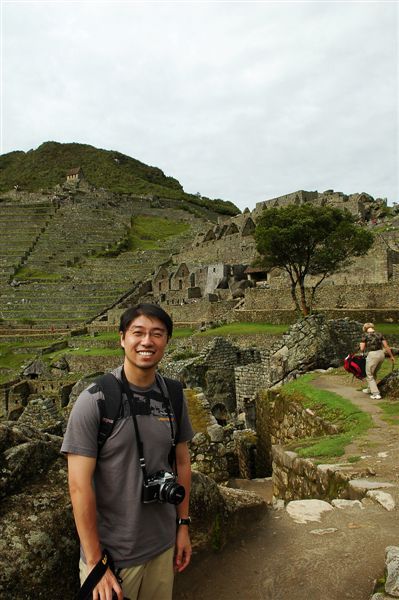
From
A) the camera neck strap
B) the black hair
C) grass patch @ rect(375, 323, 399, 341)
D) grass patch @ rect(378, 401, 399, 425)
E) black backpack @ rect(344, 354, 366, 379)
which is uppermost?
the black hair

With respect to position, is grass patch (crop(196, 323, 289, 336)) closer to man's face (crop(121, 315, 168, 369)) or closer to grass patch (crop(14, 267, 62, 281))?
man's face (crop(121, 315, 168, 369))

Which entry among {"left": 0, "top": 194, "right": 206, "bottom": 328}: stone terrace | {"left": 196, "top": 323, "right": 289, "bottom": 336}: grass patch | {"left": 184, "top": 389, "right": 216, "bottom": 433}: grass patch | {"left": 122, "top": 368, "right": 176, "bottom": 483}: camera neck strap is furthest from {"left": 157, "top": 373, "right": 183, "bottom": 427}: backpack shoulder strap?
{"left": 0, "top": 194, "right": 206, "bottom": 328}: stone terrace

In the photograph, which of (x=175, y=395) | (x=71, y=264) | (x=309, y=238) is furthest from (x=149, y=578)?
(x=71, y=264)

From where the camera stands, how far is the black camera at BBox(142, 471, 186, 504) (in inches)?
98.1

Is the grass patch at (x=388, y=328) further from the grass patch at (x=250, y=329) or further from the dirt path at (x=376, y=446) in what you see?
the dirt path at (x=376, y=446)

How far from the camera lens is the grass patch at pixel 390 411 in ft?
22.9

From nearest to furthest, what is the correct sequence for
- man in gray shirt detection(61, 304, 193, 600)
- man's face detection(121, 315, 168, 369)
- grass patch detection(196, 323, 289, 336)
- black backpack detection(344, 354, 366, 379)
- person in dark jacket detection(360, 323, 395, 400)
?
man in gray shirt detection(61, 304, 193, 600)
man's face detection(121, 315, 168, 369)
person in dark jacket detection(360, 323, 395, 400)
black backpack detection(344, 354, 366, 379)
grass patch detection(196, 323, 289, 336)

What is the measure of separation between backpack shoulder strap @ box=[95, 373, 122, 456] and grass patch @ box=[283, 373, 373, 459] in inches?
161

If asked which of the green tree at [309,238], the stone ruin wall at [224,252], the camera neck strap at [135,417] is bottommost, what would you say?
the camera neck strap at [135,417]

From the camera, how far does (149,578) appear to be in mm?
2564

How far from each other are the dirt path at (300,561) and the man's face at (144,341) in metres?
1.85

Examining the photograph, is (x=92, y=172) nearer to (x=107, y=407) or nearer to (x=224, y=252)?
(x=224, y=252)

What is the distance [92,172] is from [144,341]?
143m

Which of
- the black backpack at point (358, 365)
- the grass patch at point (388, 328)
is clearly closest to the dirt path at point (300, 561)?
the black backpack at point (358, 365)
